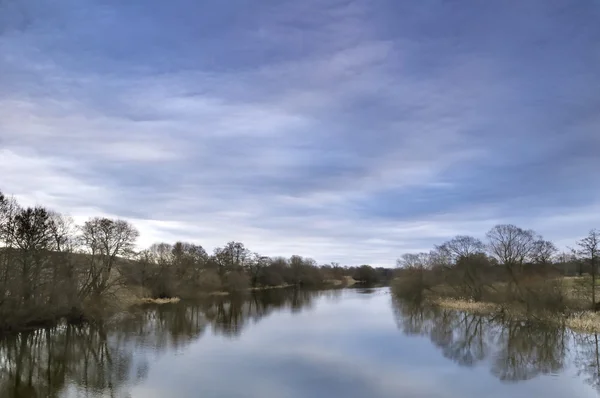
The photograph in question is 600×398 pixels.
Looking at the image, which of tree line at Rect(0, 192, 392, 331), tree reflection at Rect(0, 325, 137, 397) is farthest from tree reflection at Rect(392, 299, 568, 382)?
tree line at Rect(0, 192, 392, 331)

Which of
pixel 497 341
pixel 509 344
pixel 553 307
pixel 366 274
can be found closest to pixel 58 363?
pixel 509 344

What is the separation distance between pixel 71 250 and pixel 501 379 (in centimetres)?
3050

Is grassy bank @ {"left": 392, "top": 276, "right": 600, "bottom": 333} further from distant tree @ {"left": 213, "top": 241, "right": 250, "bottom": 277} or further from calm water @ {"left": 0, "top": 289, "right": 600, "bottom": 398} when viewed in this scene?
distant tree @ {"left": 213, "top": 241, "right": 250, "bottom": 277}

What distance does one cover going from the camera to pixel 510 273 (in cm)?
4100

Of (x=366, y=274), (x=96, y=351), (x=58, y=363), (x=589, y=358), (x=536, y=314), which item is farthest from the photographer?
(x=366, y=274)

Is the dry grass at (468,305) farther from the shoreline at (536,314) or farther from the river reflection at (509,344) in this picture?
the river reflection at (509,344)

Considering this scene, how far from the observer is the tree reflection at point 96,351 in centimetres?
1483

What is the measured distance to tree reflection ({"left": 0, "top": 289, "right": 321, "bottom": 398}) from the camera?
48.6ft

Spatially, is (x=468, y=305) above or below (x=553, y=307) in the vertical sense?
below

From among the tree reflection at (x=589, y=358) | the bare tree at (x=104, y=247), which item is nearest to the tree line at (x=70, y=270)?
the bare tree at (x=104, y=247)

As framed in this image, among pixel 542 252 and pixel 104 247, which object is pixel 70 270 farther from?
pixel 542 252

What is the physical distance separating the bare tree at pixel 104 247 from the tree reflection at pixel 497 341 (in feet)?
76.7

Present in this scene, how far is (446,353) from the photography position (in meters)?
21.3

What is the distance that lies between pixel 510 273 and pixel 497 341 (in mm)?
18390
